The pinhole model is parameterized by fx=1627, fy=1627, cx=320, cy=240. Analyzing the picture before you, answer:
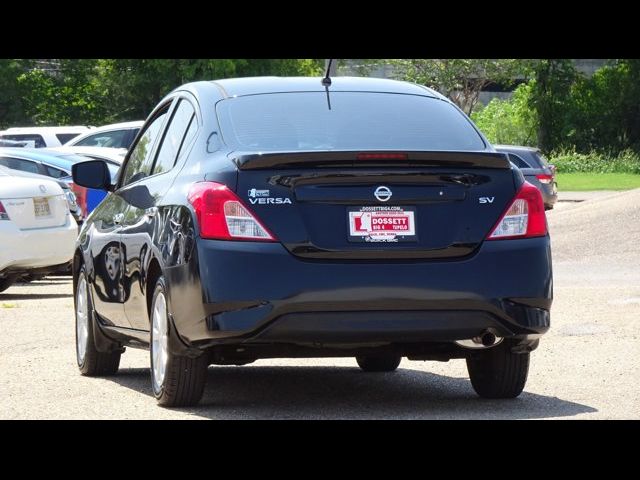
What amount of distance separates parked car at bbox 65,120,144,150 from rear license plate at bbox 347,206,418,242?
2214 centimetres

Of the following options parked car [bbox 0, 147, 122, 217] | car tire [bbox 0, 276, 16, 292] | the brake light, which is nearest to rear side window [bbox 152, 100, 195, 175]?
the brake light

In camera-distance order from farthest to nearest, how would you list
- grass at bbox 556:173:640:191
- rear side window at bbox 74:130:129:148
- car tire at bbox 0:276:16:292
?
grass at bbox 556:173:640:191, rear side window at bbox 74:130:129:148, car tire at bbox 0:276:16:292

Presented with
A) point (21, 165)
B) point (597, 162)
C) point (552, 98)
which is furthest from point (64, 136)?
point (552, 98)

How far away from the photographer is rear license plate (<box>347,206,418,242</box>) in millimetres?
7756

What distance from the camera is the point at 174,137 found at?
9.13 meters

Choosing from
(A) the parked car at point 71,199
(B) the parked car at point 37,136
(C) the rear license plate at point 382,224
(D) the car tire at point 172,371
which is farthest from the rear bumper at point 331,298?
(B) the parked car at point 37,136

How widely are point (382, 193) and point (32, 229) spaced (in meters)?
10.1

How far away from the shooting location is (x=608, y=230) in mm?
24766

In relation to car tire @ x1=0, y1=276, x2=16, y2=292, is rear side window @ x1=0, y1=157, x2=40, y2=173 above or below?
above

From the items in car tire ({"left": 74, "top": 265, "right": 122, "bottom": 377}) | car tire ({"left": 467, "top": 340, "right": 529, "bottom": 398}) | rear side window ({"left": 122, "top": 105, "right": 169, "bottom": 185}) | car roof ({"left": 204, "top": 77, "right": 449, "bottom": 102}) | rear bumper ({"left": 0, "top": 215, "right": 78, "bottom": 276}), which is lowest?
rear bumper ({"left": 0, "top": 215, "right": 78, "bottom": 276})

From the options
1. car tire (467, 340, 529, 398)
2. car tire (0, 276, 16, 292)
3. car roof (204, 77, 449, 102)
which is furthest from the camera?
car tire (0, 276, 16, 292)

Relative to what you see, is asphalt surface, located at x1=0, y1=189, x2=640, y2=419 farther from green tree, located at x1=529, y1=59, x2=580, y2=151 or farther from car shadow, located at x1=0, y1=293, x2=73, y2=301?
green tree, located at x1=529, y1=59, x2=580, y2=151

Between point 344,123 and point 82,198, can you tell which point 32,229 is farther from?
point 344,123
